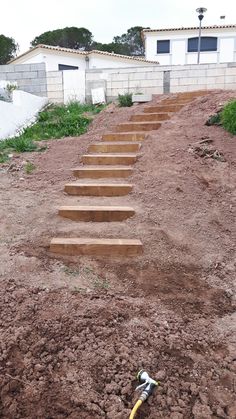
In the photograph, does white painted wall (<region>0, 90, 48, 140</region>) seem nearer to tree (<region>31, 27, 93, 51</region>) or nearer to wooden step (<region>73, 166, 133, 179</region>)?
wooden step (<region>73, 166, 133, 179</region>)

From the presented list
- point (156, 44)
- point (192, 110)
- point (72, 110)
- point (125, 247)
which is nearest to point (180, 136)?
point (192, 110)

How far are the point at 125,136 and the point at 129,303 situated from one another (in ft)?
10.9

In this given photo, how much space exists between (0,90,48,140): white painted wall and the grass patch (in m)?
0.19

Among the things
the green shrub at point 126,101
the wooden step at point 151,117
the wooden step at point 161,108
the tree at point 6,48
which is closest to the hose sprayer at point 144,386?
the wooden step at point 151,117

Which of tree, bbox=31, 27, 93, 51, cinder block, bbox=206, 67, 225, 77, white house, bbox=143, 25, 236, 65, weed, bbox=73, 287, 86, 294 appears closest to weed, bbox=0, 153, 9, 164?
weed, bbox=73, 287, 86, 294

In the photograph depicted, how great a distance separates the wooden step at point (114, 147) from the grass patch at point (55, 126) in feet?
2.89

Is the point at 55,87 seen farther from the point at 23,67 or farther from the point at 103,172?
the point at 103,172

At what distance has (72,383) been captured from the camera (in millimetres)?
1610

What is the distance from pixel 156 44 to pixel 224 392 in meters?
22.6

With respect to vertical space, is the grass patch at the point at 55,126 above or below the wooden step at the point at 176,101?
below

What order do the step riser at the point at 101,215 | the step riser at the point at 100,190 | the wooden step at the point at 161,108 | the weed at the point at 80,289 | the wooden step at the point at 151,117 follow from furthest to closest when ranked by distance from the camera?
the wooden step at the point at 161,108, the wooden step at the point at 151,117, the step riser at the point at 100,190, the step riser at the point at 101,215, the weed at the point at 80,289

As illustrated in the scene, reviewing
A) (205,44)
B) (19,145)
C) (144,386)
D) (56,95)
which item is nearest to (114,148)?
(19,145)

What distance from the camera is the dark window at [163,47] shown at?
69.8 ft

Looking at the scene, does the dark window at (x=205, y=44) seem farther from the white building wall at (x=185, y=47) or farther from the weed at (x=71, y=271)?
the weed at (x=71, y=271)
